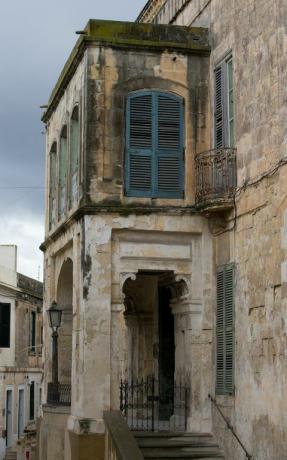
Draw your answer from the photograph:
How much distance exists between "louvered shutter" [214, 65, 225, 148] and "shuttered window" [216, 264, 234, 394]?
235 centimetres

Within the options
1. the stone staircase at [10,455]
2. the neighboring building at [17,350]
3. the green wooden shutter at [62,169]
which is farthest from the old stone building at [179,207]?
the neighboring building at [17,350]

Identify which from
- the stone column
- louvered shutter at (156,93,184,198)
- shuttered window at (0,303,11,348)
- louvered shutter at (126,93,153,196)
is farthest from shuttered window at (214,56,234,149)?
shuttered window at (0,303,11,348)

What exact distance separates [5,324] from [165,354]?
20.6 metres

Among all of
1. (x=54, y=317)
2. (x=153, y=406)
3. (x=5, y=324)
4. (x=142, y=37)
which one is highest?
(x=142, y=37)

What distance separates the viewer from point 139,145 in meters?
17.5

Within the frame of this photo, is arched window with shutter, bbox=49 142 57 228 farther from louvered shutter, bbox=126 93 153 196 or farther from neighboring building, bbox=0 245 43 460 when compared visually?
neighboring building, bbox=0 245 43 460

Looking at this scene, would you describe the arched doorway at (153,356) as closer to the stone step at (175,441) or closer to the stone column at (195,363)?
the stone column at (195,363)

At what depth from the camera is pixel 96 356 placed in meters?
16.7

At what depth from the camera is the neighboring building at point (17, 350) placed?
3962 cm

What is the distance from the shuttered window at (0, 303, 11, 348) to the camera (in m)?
40.0

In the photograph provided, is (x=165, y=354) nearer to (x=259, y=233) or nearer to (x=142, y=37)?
(x=259, y=233)

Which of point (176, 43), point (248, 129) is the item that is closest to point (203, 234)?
point (248, 129)

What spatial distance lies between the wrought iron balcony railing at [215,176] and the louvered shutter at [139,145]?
94cm

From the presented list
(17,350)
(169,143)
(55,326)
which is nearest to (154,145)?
(169,143)
